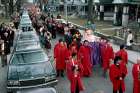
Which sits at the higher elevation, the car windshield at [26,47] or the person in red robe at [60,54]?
the car windshield at [26,47]

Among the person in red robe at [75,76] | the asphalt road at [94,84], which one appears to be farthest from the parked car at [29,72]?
the asphalt road at [94,84]

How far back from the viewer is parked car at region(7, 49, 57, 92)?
1350cm

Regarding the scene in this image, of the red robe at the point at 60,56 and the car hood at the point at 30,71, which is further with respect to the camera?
the red robe at the point at 60,56

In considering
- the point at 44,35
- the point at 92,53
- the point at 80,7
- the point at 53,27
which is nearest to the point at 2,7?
the point at 80,7

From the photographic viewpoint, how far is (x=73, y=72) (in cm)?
1322

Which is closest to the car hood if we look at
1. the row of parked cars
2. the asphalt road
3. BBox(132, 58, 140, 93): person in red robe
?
the row of parked cars

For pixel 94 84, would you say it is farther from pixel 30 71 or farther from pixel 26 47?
pixel 26 47

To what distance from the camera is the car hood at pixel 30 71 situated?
13727mm

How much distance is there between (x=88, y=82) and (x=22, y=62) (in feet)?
10.3

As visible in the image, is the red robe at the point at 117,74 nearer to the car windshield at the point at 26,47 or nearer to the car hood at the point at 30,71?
the car hood at the point at 30,71

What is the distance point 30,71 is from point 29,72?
82 mm

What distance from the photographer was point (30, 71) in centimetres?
1405

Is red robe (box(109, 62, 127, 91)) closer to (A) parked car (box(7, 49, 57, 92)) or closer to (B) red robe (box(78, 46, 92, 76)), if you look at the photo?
(A) parked car (box(7, 49, 57, 92))

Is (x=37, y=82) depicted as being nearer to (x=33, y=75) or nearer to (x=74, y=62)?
(x=33, y=75)
